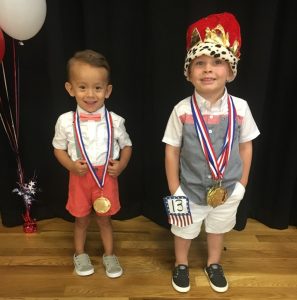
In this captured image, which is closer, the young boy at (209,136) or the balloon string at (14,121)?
the young boy at (209,136)

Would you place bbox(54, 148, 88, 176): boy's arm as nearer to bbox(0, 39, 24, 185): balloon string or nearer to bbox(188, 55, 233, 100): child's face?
bbox(0, 39, 24, 185): balloon string

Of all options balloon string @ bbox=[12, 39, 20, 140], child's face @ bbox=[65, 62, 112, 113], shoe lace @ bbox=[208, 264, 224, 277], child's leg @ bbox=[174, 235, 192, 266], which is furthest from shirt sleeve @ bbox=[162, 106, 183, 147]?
balloon string @ bbox=[12, 39, 20, 140]

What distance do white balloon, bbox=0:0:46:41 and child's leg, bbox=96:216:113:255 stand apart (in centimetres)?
111

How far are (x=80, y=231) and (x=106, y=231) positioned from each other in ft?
0.52

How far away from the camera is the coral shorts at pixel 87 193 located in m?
1.88

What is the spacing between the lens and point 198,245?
2.38 meters

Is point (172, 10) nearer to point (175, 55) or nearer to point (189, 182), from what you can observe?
point (175, 55)

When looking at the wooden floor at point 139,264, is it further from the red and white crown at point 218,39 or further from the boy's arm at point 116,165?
the red and white crown at point 218,39

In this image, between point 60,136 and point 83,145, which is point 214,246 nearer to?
point 83,145

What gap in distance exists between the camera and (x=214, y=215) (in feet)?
6.21

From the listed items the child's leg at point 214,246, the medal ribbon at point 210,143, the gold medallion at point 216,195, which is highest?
the medal ribbon at point 210,143

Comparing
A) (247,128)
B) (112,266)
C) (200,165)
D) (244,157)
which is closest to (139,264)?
(112,266)

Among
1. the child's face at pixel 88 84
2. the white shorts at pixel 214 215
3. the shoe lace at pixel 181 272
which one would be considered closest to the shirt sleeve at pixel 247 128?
the white shorts at pixel 214 215

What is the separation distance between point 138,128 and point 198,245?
91cm
